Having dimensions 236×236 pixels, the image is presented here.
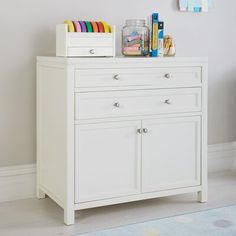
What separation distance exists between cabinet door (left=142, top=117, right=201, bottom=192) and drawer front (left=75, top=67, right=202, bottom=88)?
208 mm

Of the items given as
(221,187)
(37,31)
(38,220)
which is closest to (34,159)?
(38,220)

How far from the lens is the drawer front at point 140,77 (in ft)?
8.52

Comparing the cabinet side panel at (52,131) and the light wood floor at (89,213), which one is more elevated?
the cabinet side panel at (52,131)

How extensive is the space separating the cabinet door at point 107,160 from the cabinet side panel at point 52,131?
88mm

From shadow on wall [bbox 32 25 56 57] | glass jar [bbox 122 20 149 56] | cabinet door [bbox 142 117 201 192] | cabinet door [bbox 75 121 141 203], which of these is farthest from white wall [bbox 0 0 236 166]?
cabinet door [bbox 142 117 201 192]

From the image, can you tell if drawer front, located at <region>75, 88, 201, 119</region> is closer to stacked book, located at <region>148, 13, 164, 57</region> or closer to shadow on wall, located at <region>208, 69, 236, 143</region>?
stacked book, located at <region>148, 13, 164, 57</region>

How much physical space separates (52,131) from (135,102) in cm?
48

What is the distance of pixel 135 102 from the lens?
2740 mm

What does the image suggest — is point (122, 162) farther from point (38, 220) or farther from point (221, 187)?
point (221, 187)

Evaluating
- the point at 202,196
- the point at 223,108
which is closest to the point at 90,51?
the point at 202,196

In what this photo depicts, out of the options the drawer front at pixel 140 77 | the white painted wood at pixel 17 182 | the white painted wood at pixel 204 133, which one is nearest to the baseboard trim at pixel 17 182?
the white painted wood at pixel 17 182

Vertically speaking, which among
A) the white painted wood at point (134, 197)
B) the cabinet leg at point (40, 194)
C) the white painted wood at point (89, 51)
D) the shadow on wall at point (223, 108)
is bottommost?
the cabinet leg at point (40, 194)

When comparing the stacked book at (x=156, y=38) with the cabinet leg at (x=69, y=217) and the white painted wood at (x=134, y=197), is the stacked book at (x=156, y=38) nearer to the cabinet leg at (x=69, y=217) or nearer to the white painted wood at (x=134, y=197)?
the white painted wood at (x=134, y=197)

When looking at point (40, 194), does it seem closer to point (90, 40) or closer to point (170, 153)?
point (170, 153)
